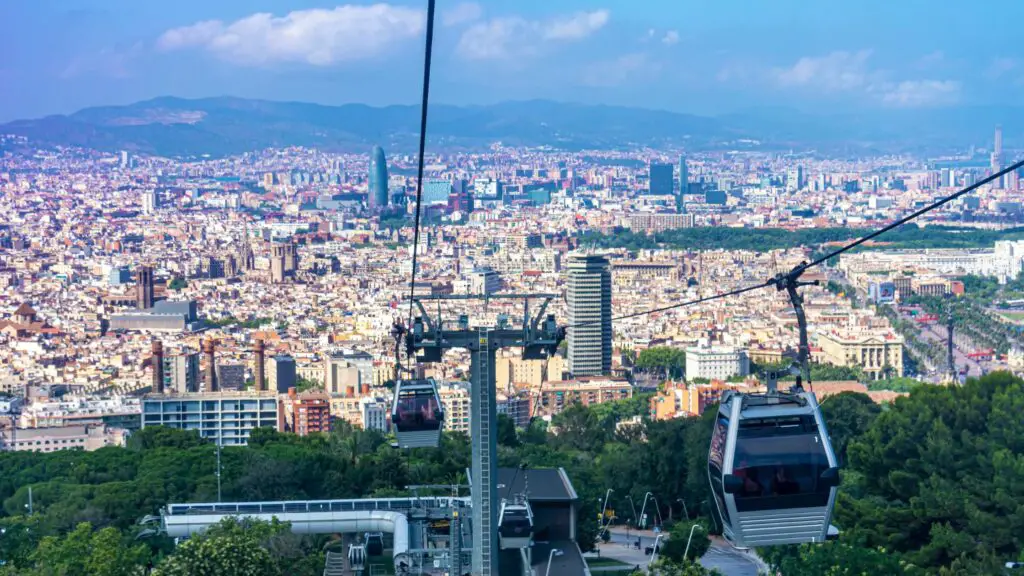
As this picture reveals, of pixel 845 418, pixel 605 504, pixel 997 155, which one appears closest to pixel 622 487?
pixel 605 504

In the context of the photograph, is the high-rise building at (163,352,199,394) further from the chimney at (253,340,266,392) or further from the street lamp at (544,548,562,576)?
the street lamp at (544,548,562,576)

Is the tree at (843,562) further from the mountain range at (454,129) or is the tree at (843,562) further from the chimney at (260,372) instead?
the mountain range at (454,129)

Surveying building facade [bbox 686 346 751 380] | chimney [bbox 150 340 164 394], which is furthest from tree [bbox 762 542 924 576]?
building facade [bbox 686 346 751 380]

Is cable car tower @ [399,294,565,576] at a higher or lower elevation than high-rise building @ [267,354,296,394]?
higher

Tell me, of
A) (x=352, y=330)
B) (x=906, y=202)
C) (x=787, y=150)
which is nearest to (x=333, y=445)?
(x=352, y=330)

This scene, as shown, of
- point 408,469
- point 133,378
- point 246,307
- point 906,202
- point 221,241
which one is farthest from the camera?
point 906,202

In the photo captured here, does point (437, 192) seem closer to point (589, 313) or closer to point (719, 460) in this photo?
point (589, 313)

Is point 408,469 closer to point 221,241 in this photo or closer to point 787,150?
point 221,241
